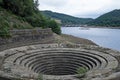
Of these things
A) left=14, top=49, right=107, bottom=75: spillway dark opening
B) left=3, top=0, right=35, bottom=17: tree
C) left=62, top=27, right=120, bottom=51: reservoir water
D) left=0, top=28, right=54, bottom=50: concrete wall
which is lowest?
left=62, top=27, right=120, bottom=51: reservoir water

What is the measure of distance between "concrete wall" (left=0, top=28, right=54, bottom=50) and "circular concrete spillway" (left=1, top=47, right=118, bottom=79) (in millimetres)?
2489

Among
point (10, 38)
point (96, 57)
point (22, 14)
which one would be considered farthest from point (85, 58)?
point (22, 14)

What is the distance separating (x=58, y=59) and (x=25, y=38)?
16.8ft

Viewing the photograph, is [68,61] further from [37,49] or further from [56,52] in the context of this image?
[37,49]

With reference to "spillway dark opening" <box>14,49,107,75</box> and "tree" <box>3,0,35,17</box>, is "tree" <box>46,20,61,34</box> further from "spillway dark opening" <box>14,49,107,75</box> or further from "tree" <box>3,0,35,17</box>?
"spillway dark opening" <box>14,49,107,75</box>

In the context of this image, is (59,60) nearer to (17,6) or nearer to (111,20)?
(17,6)

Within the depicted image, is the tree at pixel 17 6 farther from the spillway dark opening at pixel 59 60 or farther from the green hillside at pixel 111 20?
the green hillside at pixel 111 20

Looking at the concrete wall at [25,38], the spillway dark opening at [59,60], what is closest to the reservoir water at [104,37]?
the concrete wall at [25,38]

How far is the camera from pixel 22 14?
29.9 m

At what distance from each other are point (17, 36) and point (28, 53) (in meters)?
4.23

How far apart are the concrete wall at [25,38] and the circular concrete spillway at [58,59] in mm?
2489

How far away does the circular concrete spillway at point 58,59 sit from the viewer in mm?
13803

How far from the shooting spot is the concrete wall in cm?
1798

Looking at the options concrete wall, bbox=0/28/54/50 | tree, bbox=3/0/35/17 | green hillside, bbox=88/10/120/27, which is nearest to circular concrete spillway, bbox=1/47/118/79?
concrete wall, bbox=0/28/54/50
